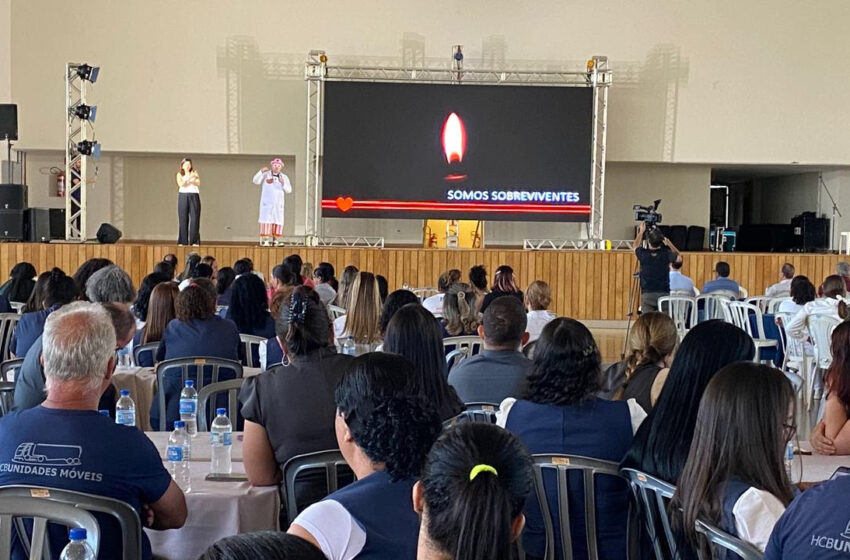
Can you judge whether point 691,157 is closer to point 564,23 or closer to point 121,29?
point 564,23

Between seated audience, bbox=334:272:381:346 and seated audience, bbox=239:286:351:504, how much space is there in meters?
→ 2.79

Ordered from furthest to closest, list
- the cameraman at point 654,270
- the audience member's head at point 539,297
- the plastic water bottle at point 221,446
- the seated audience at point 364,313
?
the cameraman at point 654,270 < the audience member's head at point 539,297 < the seated audience at point 364,313 < the plastic water bottle at point 221,446

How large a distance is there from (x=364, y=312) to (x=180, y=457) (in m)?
2.93

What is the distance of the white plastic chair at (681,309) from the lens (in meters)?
11.0

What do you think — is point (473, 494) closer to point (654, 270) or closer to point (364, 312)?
point (364, 312)

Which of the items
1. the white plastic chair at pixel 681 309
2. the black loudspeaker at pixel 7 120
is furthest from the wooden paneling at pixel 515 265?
the white plastic chair at pixel 681 309

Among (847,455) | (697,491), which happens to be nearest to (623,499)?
(697,491)

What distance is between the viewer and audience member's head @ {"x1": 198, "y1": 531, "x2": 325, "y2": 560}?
3.85 feet

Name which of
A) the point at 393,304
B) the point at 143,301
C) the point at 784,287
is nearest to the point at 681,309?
the point at 784,287

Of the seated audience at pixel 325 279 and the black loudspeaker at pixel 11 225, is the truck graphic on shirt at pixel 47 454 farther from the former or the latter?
the black loudspeaker at pixel 11 225

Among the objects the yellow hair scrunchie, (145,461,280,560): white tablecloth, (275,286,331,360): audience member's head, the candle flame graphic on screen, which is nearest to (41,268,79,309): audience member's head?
(275,286,331,360): audience member's head

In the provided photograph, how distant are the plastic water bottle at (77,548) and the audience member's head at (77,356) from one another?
1.73ft

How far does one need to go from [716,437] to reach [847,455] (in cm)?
170

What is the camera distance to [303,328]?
348 centimetres
